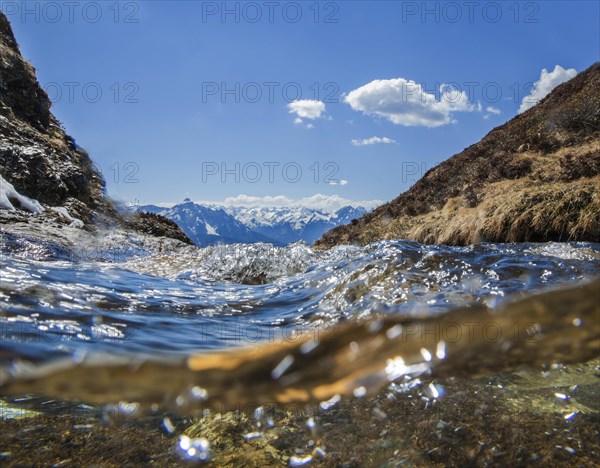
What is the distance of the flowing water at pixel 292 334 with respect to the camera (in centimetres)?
277

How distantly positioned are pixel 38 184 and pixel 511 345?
51.6ft

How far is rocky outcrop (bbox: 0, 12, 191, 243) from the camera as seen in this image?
13.7 meters

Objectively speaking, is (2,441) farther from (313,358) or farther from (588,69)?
(588,69)

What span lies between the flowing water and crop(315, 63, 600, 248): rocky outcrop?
6912 mm

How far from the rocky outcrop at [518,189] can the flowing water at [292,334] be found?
6.91 meters

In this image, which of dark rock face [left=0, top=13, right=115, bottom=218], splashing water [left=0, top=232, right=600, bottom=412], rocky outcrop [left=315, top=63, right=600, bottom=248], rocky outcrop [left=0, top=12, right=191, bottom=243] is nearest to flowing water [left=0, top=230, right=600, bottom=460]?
splashing water [left=0, top=232, right=600, bottom=412]

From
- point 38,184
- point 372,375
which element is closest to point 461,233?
point 372,375

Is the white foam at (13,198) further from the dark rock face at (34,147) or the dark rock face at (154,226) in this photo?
the dark rock face at (154,226)

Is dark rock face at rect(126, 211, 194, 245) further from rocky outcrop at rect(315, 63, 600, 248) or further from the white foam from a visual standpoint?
rocky outcrop at rect(315, 63, 600, 248)

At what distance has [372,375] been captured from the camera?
112 inches

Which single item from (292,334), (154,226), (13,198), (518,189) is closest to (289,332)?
(292,334)

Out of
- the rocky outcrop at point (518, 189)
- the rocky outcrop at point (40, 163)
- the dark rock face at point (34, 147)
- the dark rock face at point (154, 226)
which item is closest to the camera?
the rocky outcrop at point (518, 189)

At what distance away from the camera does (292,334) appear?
12.7 feet

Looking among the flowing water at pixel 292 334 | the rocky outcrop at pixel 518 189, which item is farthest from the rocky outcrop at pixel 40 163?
the rocky outcrop at pixel 518 189
